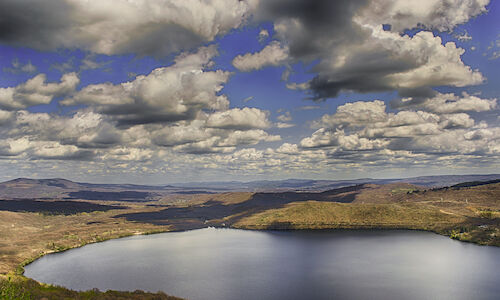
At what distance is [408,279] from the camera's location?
15950cm

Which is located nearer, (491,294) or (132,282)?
(491,294)

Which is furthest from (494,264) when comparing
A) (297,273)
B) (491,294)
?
(297,273)

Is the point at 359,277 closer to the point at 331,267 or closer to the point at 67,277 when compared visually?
the point at 331,267

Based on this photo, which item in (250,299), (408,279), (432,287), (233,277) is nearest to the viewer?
(250,299)

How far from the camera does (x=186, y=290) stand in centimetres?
14762

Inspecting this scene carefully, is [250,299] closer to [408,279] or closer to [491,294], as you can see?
[408,279]

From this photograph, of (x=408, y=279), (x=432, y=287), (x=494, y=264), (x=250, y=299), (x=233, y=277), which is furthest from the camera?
(x=494, y=264)

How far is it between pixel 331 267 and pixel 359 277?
27.5 meters

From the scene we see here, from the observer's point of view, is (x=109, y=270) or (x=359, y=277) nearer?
(x=359, y=277)

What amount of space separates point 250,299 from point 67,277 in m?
103

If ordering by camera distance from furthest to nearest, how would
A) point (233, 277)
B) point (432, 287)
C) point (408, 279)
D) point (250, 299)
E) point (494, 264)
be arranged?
1. point (494, 264)
2. point (233, 277)
3. point (408, 279)
4. point (432, 287)
5. point (250, 299)

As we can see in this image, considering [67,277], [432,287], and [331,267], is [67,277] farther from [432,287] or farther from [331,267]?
[432,287]

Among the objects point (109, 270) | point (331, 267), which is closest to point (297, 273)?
point (331, 267)

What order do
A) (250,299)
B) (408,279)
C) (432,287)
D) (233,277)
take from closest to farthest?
(250,299) → (432,287) → (408,279) → (233,277)
